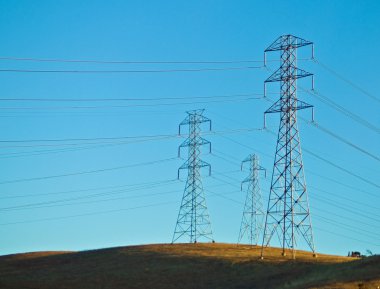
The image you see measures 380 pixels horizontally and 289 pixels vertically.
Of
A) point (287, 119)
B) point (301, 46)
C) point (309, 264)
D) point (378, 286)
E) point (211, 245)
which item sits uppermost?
point (301, 46)

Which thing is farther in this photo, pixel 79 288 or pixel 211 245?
pixel 211 245

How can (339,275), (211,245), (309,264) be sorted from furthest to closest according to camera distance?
(211,245) → (309,264) → (339,275)

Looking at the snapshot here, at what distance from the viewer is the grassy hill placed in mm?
44400

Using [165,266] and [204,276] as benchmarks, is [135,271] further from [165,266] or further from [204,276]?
[204,276]

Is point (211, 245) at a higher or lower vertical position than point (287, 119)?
lower

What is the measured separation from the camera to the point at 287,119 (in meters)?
57.1

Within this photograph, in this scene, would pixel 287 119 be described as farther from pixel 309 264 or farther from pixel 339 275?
pixel 339 275

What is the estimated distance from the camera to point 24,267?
70562 millimetres

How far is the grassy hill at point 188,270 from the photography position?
146 ft

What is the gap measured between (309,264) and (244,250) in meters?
17.6

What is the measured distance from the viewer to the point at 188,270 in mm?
56875

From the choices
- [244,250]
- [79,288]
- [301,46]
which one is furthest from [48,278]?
[301,46]

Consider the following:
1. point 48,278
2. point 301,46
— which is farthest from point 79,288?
point 301,46

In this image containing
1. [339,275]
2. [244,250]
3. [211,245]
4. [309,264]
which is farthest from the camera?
[211,245]
